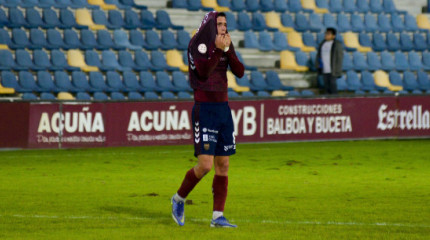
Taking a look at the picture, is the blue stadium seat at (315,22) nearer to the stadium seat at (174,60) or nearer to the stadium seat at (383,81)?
the stadium seat at (383,81)

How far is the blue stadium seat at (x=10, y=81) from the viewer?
19695 mm

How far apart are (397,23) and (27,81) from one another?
542 inches

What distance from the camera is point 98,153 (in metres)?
17.4

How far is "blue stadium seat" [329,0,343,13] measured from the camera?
28750 mm

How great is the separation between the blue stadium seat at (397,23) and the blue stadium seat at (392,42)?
0.56 metres

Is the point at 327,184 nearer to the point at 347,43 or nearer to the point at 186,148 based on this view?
the point at 186,148

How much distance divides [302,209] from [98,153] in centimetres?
797

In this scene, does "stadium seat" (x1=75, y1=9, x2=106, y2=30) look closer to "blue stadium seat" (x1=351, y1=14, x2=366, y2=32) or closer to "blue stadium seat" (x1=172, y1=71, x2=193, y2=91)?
"blue stadium seat" (x1=172, y1=71, x2=193, y2=91)

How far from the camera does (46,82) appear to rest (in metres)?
20.2

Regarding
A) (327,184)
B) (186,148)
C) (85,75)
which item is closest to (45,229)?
(327,184)

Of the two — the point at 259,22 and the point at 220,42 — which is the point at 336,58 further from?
the point at 220,42

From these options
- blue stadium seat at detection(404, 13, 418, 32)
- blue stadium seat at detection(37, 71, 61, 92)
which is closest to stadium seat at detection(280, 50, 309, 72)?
blue stadium seat at detection(404, 13, 418, 32)

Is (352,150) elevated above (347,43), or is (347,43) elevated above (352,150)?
(347,43)

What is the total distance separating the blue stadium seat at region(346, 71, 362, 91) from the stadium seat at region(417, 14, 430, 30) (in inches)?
209
